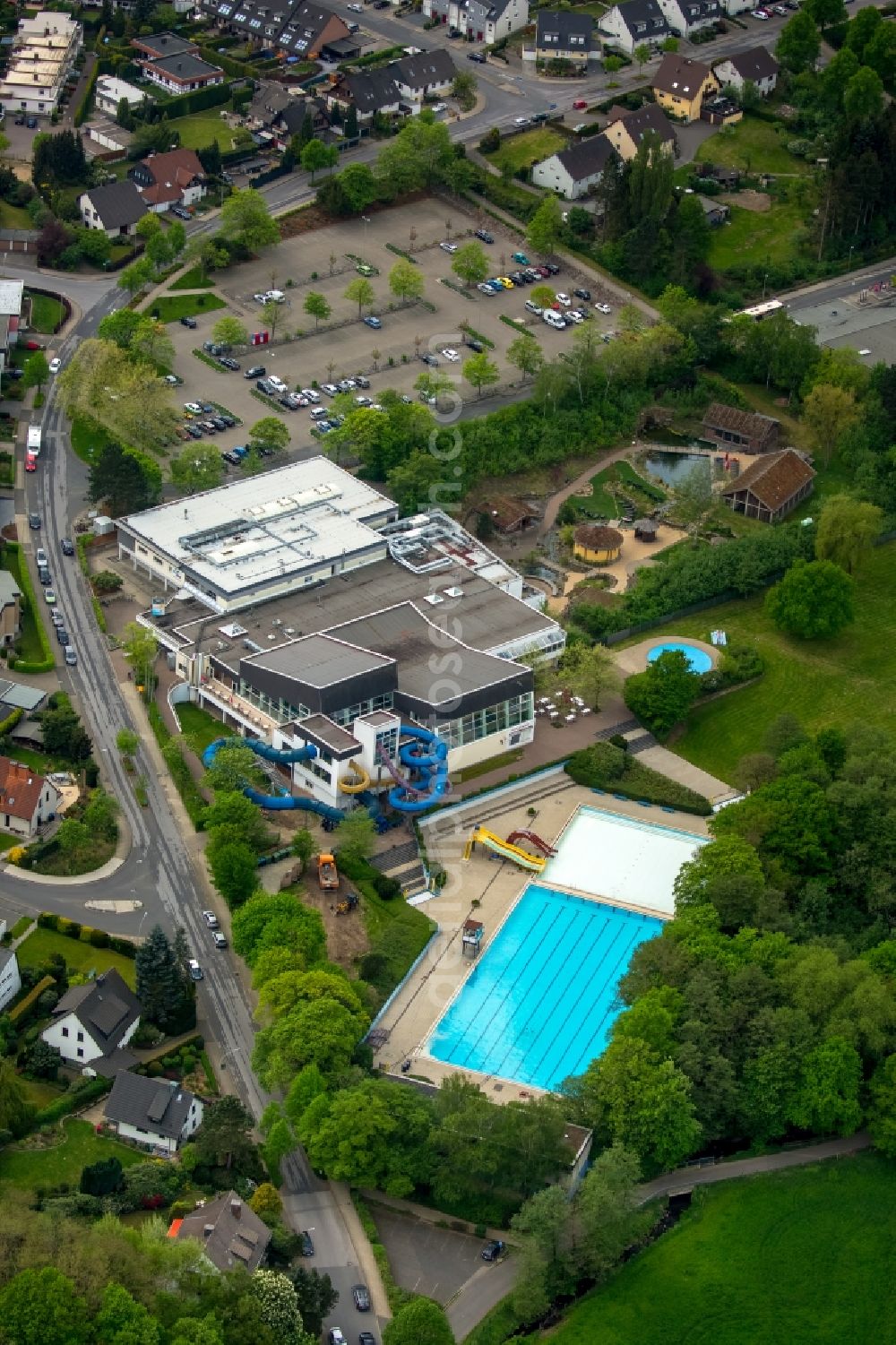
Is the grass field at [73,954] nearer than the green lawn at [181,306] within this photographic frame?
Yes

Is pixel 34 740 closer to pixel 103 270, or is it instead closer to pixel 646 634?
pixel 646 634

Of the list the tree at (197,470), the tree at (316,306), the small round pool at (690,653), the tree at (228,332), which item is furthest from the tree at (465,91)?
the small round pool at (690,653)

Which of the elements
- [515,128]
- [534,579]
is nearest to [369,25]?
[515,128]

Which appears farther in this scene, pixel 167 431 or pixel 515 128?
pixel 515 128

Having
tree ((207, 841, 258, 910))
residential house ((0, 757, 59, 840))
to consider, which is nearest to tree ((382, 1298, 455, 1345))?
tree ((207, 841, 258, 910))

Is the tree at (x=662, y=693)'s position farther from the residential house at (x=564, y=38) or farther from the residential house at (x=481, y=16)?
the residential house at (x=481, y=16)

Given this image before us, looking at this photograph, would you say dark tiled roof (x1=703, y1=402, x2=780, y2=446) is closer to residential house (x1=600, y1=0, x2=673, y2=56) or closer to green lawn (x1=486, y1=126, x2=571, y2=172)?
green lawn (x1=486, y1=126, x2=571, y2=172)
